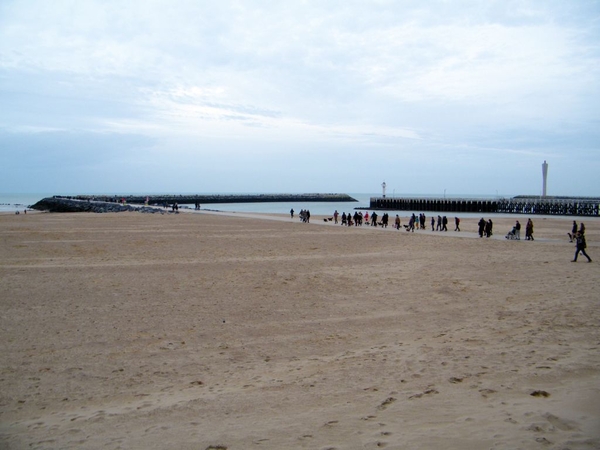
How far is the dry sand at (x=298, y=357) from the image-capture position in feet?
14.9

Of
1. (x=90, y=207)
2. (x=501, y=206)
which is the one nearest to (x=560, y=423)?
(x=90, y=207)

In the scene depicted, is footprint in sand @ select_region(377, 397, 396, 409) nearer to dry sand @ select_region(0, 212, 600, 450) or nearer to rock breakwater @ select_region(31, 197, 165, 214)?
dry sand @ select_region(0, 212, 600, 450)

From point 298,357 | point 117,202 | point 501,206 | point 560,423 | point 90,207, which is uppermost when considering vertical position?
point 117,202

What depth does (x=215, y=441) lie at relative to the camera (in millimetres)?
4363

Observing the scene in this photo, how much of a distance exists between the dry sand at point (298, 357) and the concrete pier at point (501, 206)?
46622 millimetres

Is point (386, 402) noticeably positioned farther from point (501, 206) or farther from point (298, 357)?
point (501, 206)

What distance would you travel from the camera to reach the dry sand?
4.54 m

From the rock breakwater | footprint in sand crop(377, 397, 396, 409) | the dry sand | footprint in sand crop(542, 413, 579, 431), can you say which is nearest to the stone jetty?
the rock breakwater

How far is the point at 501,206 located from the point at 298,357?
205 feet

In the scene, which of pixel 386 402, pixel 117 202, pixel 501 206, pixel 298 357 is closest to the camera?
pixel 386 402

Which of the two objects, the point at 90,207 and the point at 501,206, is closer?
the point at 90,207

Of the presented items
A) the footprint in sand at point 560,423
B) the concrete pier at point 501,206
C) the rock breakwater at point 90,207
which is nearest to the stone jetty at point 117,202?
the rock breakwater at point 90,207

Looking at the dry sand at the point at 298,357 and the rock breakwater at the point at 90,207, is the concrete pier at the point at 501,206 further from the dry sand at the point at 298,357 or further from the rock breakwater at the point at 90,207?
the dry sand at the point at 298,357

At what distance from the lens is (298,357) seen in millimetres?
6781
